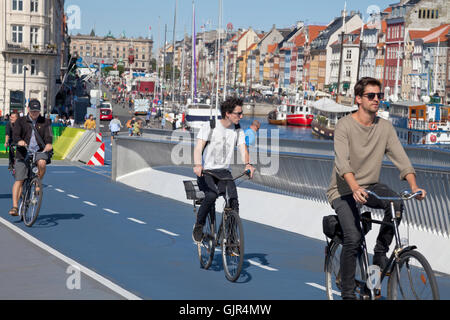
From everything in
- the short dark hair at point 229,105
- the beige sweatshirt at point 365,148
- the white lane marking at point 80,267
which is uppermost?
the short dark hair at point 229,105

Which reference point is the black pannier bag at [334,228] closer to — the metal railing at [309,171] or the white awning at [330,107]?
the metal railing at [309,171]

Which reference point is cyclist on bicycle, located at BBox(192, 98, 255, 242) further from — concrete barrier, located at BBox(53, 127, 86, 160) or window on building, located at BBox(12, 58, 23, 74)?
window on building, located at BBox(12, 58, 23, 74)

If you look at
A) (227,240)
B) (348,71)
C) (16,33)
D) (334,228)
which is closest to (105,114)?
(16,33)

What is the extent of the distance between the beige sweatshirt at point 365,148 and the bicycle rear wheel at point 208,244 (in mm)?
3205

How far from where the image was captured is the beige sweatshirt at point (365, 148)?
6.61 metres

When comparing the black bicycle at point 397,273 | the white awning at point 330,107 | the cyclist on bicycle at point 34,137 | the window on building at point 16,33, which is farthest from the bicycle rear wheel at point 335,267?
the white awning at point 330,107

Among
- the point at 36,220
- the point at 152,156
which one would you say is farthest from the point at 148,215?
the point at 152,156

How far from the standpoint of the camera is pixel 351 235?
6645 mm

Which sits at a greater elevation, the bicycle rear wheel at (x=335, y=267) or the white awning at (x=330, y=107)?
the bicycle rear wheel at (x=335, y=267)

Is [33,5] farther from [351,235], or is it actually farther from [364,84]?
[351,235]

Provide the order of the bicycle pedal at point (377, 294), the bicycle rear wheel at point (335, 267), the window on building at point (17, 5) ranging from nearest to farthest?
the bicycle pedal at point (377, 294) → the bicycle rear wheel at point (335, 267) → the window on building at point (17, 5)

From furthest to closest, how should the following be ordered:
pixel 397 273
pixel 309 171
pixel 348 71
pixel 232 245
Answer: pixel 348 71 < pixel 309 171 < pixel 232 245 < pixel 397 273

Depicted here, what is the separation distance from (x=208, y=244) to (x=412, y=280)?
3.96 metres
